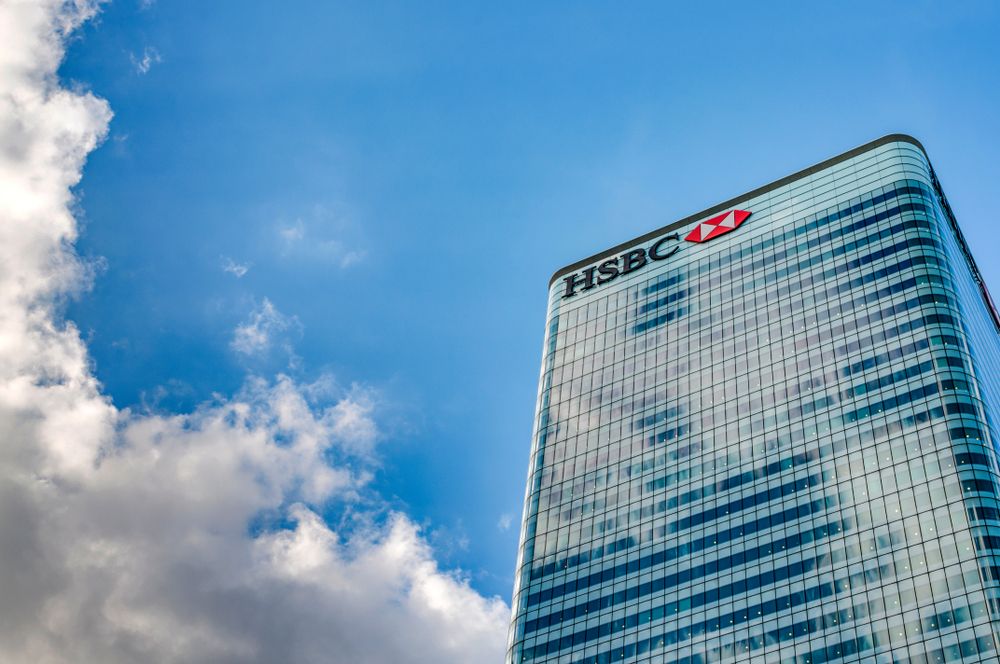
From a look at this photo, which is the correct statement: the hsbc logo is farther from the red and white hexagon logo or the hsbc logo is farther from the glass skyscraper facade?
the glass skyscraper facade

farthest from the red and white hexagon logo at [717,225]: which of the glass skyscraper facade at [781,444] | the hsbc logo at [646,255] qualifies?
the glass skyscraper facade at [781,444]

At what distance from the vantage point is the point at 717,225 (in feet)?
571

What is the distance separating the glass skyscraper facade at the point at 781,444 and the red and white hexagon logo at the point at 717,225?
17.2 inches

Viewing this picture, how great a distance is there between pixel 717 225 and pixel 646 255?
12449 millimetres

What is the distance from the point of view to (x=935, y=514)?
114688 millimetres

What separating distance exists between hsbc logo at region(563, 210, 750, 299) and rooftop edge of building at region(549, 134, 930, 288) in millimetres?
1969

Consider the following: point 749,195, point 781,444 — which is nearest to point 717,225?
point 749,195

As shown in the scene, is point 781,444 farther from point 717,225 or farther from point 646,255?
point 646,255

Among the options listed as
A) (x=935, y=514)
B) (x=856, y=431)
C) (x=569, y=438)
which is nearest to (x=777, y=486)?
(x=856, y=431)

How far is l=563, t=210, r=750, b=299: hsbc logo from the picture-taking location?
17288 centimetres

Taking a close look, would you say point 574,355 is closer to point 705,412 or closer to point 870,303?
point 705,412

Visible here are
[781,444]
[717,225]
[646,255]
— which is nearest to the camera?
[781,444]

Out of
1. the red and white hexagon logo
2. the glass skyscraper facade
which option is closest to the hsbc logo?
the red and white hexagon logo

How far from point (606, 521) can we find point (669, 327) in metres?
33.7
